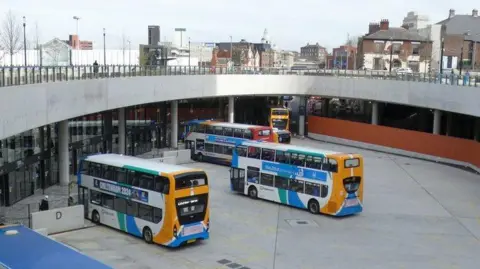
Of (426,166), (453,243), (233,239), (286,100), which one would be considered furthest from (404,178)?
(286,100)

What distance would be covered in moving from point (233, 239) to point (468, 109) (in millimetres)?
22117

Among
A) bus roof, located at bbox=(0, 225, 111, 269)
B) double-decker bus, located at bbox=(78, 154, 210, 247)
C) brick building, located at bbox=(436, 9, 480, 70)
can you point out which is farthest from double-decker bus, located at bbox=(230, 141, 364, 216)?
Result: brick building, located at bbox=(436, 9, 480, 70)

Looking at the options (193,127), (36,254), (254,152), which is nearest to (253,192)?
(254,152)

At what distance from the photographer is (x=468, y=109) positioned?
36781 millimetres

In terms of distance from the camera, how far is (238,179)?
2817cm

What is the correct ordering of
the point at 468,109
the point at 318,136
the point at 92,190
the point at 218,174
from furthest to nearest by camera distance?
the point at 318,136
the point at 468,109
the point at 218,174
the point at 92,190

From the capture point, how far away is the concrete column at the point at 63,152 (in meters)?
28.6

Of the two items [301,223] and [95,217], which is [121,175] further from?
[301,223]

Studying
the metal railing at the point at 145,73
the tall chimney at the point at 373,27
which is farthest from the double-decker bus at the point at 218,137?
the tall chimney at the point at 373,27

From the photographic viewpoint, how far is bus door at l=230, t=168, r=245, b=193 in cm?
2798

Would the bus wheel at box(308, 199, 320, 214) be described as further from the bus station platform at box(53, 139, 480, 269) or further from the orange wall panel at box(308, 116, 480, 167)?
the orange wall panel at box(308, 116, 480, 167)

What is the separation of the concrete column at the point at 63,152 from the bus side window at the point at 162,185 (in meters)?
10.9

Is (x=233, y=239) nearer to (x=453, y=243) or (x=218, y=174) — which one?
(x=453, y=243)

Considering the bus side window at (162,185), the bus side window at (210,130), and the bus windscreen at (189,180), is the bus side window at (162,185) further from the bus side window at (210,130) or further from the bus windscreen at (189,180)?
the bus side window at (210,130)
